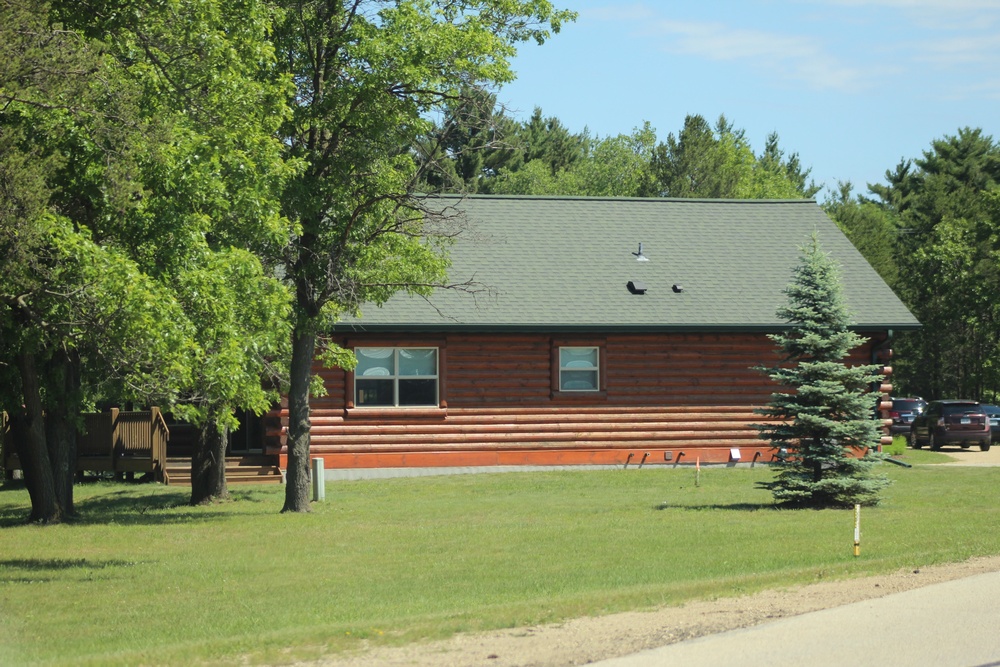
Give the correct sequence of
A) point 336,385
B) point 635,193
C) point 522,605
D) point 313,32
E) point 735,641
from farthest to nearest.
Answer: point 635,193 < point 336,385 < point 313,32 < point 522,605 < point 735,641

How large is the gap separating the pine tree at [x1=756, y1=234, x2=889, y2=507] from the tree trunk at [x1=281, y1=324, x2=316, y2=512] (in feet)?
26.0

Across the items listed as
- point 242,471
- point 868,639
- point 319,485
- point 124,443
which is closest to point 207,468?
point 319,485

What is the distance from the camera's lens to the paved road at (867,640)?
343 inches

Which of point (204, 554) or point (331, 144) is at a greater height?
point (331, 144)

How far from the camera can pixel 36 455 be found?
20219 mm

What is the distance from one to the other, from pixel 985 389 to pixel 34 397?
1988 inches

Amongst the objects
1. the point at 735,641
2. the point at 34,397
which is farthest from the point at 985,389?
the point at 735,641

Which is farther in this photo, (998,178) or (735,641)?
(998,178)

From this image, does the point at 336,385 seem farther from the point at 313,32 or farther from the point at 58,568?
the point at 58,568

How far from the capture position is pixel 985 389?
5959 centimetres

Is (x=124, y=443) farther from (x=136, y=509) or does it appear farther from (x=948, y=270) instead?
(x=948, y=270)

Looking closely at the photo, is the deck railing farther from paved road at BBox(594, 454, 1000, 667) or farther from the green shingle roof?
paved road at BBox(594, 454, 1000, 667)

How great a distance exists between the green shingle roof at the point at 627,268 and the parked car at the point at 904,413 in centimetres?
1253

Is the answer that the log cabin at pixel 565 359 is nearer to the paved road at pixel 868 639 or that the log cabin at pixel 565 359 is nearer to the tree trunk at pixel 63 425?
the tree trunk at pixel 63 425
